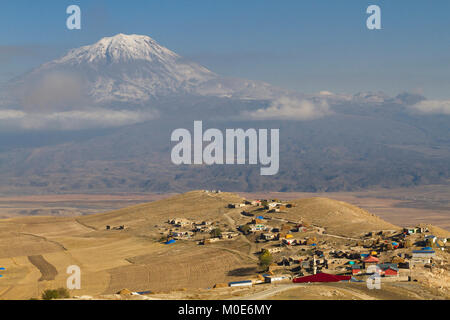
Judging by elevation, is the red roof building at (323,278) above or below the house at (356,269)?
above

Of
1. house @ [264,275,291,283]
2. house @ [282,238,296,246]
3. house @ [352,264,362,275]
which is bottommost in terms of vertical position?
house @ [282,238,296,246]

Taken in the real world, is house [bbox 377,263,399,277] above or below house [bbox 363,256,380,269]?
above

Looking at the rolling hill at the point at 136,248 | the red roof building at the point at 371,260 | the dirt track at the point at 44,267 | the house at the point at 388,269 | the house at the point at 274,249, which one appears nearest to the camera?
the house at the point at 388,269

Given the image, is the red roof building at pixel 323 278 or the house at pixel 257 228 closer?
the red roof building at pixel 323 278

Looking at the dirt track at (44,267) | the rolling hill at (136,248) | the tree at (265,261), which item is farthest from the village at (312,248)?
the dirt track at (44,267)

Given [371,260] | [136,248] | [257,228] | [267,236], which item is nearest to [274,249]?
[267,236]

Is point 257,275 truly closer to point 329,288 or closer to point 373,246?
point 373,246

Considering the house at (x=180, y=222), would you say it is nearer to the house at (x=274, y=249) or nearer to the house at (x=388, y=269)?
the house at (x=274, y=249)

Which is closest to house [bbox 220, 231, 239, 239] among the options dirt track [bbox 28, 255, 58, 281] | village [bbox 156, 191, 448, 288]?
village [bbox 156, 191, 448, 288]

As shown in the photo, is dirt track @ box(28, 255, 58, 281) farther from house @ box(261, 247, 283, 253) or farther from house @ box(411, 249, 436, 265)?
house @ box(411, 249, 436, 265)
